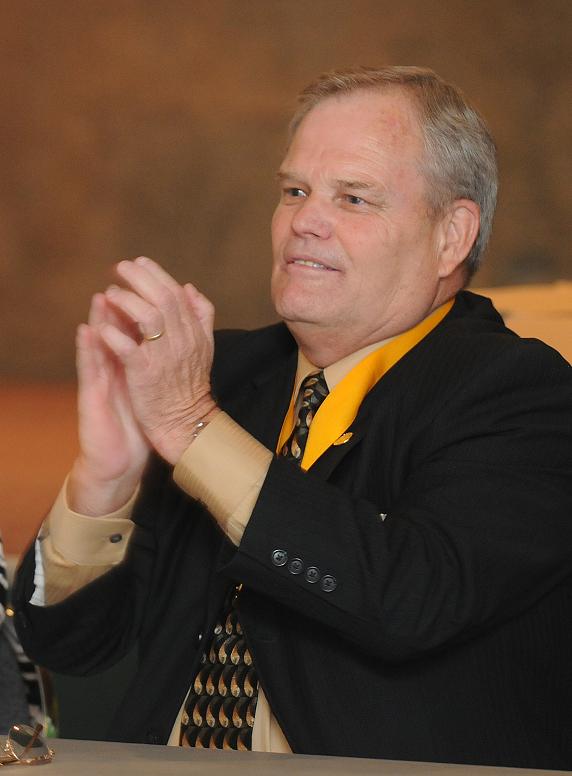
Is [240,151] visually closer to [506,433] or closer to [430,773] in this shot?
[506,433]

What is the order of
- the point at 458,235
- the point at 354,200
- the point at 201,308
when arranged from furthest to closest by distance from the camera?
the point at 458,235 → the point at 354,200 → the point at 201,308

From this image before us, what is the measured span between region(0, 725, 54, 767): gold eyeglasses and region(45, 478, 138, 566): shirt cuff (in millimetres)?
696

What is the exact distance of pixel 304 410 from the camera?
1944 mm

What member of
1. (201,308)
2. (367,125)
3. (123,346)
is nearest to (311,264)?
(367,125)

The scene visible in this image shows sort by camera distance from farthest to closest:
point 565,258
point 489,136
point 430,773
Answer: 1. point 565,258
2. point 489,136
3. point 430,773

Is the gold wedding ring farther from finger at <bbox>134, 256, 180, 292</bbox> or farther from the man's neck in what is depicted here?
the man's neck

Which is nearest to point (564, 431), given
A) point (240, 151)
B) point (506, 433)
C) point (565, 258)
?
point (506, 433)

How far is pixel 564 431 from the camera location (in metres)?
1.73

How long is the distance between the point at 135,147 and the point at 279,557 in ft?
8.48

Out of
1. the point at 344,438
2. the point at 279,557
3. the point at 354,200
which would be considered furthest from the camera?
the point at 354,200

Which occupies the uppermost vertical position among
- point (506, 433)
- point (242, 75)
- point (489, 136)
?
point (242, 75)

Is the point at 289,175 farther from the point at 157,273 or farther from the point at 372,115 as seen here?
the point at 157,273

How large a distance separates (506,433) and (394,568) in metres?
0.28

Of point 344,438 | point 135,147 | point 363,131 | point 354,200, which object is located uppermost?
point 135,147
